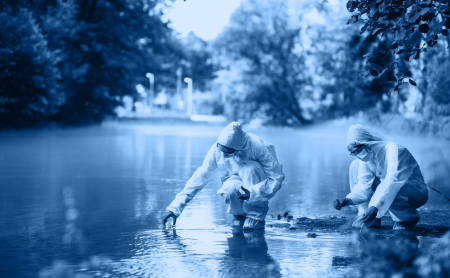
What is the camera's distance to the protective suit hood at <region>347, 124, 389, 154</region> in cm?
625

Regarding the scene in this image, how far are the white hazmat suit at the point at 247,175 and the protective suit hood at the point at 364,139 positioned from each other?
2.65ft

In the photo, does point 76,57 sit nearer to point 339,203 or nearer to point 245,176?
point 245,176

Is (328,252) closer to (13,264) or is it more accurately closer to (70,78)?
(13,264)

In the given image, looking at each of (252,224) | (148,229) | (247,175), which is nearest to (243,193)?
(247,175)

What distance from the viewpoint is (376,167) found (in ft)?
21.2

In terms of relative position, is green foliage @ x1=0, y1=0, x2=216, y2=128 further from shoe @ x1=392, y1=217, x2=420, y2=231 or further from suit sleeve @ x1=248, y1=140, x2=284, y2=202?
shoe @ x1=392, y1=217, x2=420, y2=231

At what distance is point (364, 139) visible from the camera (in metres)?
6.26

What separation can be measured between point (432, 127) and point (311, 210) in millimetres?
21420

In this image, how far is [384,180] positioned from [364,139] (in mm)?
450

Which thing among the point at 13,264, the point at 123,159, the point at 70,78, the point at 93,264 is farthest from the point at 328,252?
the point at 70,78

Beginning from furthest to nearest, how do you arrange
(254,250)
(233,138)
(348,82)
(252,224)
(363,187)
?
1. (348,82)
2. (252,224)
3. (363,187)
4. (233,138)
5. (254,250)

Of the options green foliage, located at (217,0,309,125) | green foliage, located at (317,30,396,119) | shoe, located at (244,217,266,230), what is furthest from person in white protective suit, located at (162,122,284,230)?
green foliage, located at (217,0,309,125)

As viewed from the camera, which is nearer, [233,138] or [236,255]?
[236,255]

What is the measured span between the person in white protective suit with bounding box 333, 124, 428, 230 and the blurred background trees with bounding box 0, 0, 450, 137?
21.5 metres
